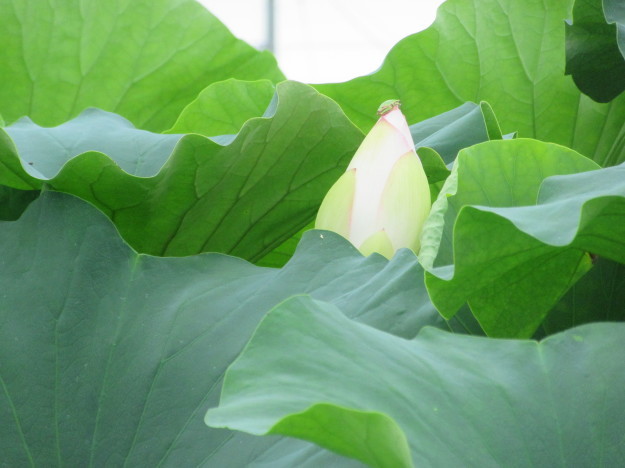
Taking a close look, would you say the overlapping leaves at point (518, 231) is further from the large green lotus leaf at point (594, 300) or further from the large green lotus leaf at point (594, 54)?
the large green lotus leaf at point (594, 54)

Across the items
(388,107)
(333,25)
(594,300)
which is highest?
(388,107)

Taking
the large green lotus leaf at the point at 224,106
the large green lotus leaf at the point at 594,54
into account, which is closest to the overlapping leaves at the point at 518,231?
the large green lotus leaf at the point at 594,54

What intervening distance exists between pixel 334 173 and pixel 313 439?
0.36 m

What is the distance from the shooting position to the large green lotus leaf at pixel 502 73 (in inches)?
33.6

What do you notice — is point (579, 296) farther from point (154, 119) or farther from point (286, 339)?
point (154, 119)

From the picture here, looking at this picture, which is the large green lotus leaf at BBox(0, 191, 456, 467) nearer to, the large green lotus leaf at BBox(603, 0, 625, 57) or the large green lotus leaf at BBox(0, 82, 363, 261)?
the large green lotus leaf at BBox(0, 82, 363, 261)

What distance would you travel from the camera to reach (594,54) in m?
0.71

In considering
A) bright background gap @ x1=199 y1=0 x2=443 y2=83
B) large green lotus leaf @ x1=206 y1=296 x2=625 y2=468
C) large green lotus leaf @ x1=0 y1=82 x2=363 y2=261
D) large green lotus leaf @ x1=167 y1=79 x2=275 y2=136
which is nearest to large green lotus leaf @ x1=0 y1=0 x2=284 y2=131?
large green lotus leaf @ x1=167 y1=79 x2=275 y2=136

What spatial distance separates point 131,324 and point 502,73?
52cm

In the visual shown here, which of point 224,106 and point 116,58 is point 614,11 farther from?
point 116,58

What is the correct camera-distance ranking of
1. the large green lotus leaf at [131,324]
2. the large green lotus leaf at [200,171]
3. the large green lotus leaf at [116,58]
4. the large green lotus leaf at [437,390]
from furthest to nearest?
the large green lotus leaf at [116,58]
the large green lotus leaf at [200,171]
the large green lotus leaf at [131,324]
the large green lotus leaf at [437,390]

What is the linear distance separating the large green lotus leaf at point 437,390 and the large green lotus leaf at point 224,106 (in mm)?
460

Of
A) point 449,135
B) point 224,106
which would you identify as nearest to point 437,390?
point 449,135

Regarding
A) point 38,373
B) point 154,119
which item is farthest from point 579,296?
point 154,119
